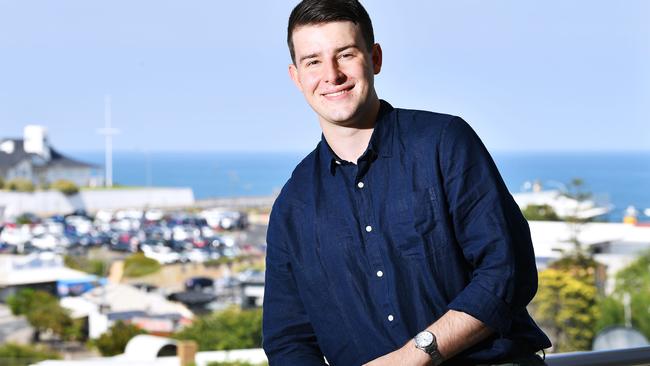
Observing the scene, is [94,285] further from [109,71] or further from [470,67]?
[470,67]

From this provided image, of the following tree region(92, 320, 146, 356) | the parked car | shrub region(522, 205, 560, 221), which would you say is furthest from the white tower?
shrub region(522, 205, 560, 221)

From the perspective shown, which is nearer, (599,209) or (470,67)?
(599,209)

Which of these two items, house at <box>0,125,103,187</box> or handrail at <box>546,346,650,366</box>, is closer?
handrail at <box>546,346,650,366</box>

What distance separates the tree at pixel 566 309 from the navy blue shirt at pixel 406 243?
730 inches

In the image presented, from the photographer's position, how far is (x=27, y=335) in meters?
20.8

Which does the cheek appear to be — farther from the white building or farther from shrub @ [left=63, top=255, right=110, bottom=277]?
shrub @ [left=63, top=255, right=110, bottom=277]

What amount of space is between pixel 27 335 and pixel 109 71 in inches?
382

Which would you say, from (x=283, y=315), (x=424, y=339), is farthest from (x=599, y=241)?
(x=424, y=339)

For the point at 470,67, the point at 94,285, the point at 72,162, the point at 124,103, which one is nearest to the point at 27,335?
the point at 94,285

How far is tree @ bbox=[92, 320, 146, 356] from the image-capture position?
2022 cm

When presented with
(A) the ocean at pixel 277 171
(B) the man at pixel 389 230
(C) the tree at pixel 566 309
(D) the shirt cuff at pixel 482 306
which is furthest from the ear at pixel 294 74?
(A) the ocean at pixel 277 171

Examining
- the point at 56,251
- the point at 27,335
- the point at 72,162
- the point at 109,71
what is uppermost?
the point at 109,71

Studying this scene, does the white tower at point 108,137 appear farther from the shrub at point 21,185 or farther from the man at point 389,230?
the man at point 389,230

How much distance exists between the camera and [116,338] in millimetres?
20922
